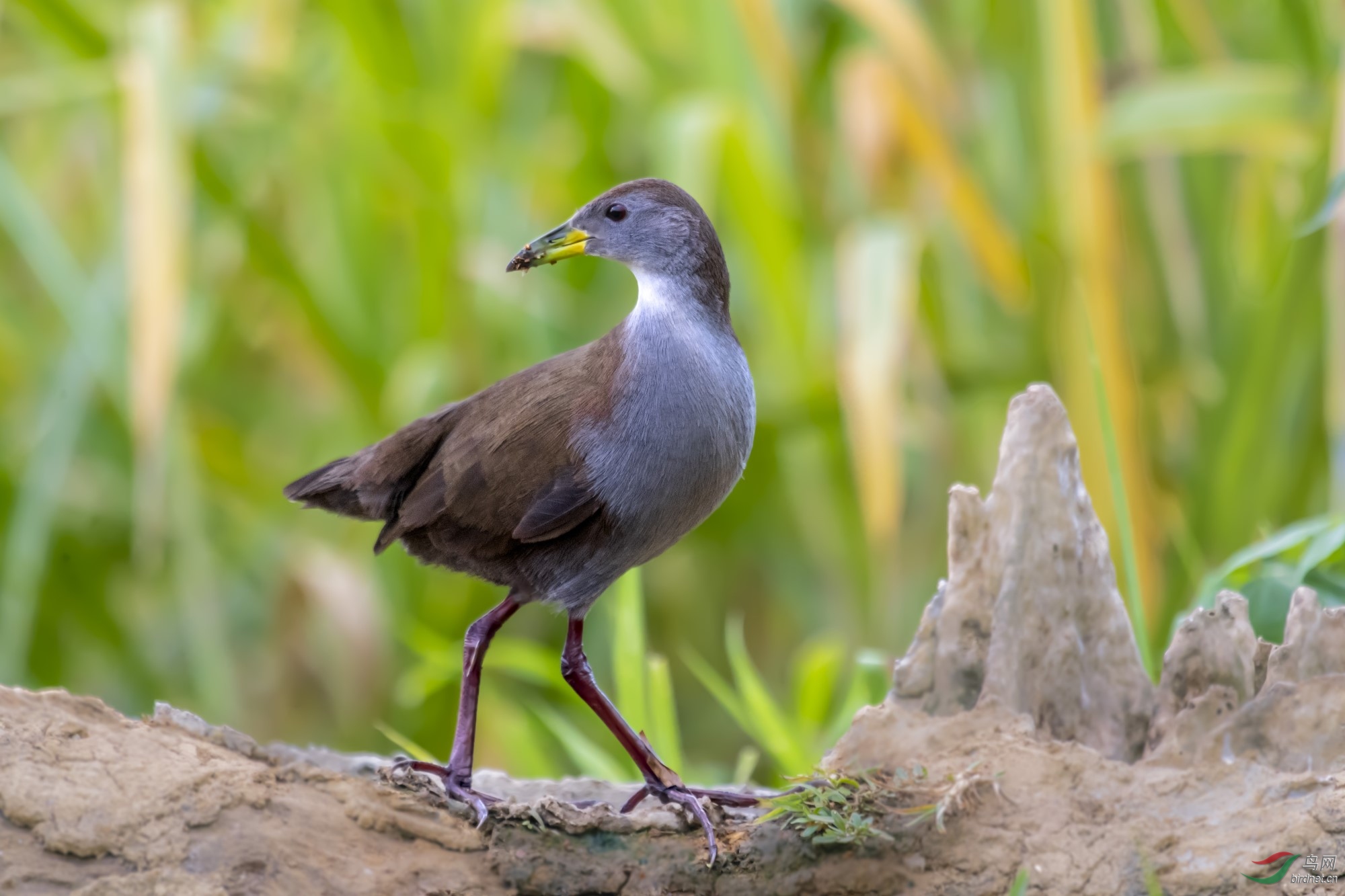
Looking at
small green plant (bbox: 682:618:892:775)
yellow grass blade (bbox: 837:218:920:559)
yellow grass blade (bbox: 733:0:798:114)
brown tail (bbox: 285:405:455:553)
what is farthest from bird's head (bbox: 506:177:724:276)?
yellow grass blade (bbox: 733:0:798:114)

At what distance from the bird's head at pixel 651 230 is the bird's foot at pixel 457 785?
3.10ft

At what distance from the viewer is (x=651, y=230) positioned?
108 inches

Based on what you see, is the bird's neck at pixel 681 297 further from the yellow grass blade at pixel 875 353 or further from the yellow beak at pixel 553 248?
the yellow grass blade at pixel 875 353

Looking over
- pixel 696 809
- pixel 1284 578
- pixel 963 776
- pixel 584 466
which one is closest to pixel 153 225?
pixel 584 466

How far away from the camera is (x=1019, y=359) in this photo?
4.61 metres

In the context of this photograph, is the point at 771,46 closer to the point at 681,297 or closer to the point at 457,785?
the point at 681,297

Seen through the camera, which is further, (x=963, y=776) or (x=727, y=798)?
(x=727, y=798)

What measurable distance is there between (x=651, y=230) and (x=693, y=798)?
104cm

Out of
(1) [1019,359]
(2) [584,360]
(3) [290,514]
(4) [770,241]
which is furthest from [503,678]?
(2) [584,360]

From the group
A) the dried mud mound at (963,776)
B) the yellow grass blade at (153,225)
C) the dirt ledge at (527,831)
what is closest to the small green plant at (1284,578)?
the dried mud mound at (963,776)

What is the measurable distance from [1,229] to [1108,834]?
4499mm

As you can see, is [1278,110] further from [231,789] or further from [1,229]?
[1,229]

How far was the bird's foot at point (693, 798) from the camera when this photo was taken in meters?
2.48

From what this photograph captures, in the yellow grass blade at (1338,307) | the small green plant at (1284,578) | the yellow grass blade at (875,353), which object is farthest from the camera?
the yellow grass blade at (875,353)
